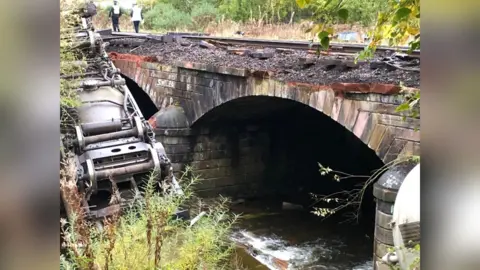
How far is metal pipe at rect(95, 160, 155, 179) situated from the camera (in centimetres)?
840

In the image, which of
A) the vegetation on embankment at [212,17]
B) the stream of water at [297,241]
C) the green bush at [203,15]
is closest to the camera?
the stream of water at [297,241]

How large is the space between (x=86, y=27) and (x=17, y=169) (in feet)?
36.8

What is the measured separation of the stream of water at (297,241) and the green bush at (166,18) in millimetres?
17434

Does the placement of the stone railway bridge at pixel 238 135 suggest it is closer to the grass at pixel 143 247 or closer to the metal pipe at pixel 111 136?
the metal pipe at pixel 111 136

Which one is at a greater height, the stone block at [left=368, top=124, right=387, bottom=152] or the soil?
the soil

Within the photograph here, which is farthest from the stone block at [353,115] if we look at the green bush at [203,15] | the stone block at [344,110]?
the green bush at [203,15]

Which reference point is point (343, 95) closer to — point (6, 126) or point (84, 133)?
point (84, 133)

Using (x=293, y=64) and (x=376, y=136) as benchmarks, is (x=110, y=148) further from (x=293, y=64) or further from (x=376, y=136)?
(x=293, y=64)

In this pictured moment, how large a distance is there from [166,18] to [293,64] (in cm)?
2009

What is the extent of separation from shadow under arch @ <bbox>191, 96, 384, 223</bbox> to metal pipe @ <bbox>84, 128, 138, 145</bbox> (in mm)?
5522

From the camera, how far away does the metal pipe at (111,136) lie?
8891 millimetres

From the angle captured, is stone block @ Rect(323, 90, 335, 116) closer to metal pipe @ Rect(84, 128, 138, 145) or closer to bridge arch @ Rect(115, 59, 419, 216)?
bridge arch @ Rect(115, 59, 419, 216)

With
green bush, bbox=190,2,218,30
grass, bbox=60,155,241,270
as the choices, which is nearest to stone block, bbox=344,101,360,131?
grass, bbox=60,155,241,270

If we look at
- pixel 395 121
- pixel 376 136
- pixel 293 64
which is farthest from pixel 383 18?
pixel 293 64
